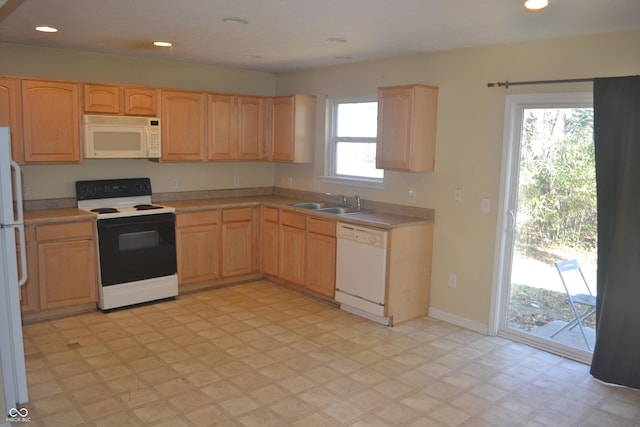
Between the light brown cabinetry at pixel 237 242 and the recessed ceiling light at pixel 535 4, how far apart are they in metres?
3.62

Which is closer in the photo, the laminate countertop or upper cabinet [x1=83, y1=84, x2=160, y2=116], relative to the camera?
the laminate countertop

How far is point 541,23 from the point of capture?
3379 mm

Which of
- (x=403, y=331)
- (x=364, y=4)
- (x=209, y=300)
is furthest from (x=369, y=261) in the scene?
(x=364, y=4)

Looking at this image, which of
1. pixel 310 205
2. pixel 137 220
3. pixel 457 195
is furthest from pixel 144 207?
pixel 457 195

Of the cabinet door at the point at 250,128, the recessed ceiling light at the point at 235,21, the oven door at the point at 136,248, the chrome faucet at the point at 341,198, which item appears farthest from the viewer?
the cabinet door at the point at 250,128

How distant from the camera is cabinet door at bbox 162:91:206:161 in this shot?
17.5 feet

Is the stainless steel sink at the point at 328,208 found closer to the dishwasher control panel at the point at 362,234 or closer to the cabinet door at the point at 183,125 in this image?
the dishwasher control panel at the point at 362,234

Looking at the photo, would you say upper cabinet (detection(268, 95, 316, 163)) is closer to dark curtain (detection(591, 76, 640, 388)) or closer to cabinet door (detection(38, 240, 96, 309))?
cabinet door (detection(38, 240, 96, 309))

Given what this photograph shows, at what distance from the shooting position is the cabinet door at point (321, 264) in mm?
4945

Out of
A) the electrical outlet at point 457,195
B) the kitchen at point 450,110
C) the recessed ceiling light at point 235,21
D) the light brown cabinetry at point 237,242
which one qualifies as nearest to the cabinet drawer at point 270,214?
the light brown cabinetry at point 237,242

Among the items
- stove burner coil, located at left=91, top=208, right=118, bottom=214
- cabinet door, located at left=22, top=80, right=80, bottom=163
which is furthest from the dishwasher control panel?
cabinet door, located at left=22, top=80, right=80, bottom=163

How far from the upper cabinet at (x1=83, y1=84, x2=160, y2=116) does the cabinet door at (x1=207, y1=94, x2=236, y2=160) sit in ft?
2.15

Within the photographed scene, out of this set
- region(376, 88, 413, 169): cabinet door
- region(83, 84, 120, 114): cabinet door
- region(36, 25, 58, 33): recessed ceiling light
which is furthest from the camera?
region(83, 84, 120, 114): cabinet door

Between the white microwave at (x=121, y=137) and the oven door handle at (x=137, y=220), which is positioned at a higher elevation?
the white microwave at (x=121, y=137)
